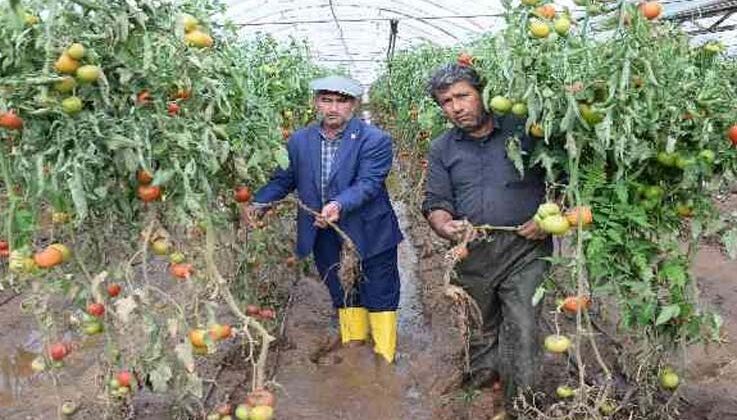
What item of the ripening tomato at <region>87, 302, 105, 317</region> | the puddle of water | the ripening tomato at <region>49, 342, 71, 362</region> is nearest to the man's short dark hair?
the ripening tomato at <region>87, 302, 105, 317</region>

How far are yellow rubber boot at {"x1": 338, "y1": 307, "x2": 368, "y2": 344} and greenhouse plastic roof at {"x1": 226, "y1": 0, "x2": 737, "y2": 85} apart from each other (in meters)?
3.68

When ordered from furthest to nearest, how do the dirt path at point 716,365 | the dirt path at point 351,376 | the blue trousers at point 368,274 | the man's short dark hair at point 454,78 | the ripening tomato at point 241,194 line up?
the blue trousers at point 368,274, the dirt path at point 351,376, the dirt path at point 716,365, the man's short dark hair at point 454,78, the ripening tomato at point 241,194

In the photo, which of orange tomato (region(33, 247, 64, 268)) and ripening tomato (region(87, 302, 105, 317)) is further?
ripening tomato (region(87, 302, 105, 317))

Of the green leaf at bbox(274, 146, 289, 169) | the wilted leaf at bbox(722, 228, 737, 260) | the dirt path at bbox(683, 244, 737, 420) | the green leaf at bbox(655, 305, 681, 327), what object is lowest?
the dirt path at bbox(683, 244, 737, 420)

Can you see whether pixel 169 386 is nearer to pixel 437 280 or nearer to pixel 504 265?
pixel 504 265

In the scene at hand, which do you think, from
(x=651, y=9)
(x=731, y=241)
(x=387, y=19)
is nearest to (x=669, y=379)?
(x=731, y=241)

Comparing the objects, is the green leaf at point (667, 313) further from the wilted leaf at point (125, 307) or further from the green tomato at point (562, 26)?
the wilted leaf at point (125, 307)

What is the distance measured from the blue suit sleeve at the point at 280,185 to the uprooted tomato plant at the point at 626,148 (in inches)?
42.2

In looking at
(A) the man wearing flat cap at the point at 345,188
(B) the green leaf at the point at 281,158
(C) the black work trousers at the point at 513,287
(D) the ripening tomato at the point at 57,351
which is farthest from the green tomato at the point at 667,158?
(D) the ripening tomato at the point at 57,351

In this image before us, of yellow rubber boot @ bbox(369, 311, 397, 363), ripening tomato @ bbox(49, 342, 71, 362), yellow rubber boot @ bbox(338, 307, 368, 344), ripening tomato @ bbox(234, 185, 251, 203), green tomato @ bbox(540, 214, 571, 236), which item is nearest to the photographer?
green tomato @ bbox(540, 214, 571, 236)

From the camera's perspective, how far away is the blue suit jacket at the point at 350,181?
3236mm

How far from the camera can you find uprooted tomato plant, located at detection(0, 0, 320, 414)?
1.87 metres

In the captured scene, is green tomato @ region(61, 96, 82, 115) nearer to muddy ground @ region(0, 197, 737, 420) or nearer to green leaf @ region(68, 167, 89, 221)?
green leaf @ region(68, 167, 89, 221)

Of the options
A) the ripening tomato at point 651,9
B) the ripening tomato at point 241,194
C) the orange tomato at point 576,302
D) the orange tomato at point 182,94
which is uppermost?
the ripening tomato at point 651,9
